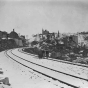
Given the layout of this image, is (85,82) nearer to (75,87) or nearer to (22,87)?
(75,87)

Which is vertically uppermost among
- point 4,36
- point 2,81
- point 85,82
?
point 4,36

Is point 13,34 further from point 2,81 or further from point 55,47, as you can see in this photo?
point 2,81

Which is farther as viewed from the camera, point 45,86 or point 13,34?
point 13,34

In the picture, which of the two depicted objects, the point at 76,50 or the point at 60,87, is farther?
the point at 76,50

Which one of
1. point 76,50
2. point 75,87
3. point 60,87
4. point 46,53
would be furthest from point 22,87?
point 76,50

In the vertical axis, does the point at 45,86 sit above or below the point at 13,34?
below

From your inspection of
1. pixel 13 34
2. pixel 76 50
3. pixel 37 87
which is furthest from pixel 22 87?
pixel 13 34

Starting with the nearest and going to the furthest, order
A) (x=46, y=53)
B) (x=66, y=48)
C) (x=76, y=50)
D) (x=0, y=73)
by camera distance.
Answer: (x=0, y=73) < (x=46, y=53) < (x=76, y=50) < (x=66, y=48)

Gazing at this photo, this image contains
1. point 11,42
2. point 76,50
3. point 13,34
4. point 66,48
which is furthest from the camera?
point 13,34

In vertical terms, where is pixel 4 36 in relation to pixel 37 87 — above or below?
above
